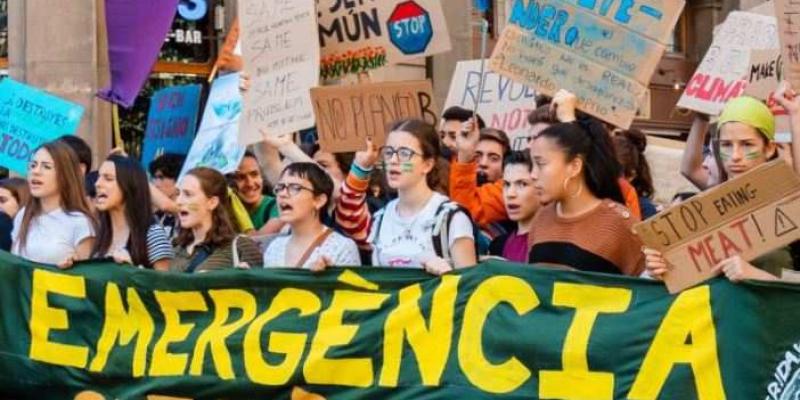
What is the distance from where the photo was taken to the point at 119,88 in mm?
10680

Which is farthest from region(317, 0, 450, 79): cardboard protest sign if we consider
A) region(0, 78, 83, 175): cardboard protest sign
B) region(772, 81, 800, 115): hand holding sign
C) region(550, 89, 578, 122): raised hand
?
region(772, 81, 800, 115): hand holding sign

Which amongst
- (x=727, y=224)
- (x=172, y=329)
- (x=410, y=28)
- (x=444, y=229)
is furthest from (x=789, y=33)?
(x=172, y=329)

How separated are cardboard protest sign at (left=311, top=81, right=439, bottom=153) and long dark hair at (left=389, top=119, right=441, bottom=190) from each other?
3.36 ft

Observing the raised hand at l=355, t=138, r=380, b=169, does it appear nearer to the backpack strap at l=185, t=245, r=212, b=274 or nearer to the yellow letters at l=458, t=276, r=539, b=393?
the backpack strap at l=185, t=245, r=212, b=274

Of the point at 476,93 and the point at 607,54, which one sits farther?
the point at 476,93

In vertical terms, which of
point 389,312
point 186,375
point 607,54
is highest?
point 607,54

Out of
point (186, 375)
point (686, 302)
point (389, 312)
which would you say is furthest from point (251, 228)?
point (686, 302)

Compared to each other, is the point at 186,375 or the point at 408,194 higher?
the point at 408,194

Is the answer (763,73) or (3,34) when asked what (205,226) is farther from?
(3,34)

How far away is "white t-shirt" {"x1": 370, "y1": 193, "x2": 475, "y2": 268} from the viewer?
648 cm

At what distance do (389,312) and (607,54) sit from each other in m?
2.09

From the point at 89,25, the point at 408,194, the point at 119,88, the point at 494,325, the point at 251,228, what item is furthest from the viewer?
the point at 89,25

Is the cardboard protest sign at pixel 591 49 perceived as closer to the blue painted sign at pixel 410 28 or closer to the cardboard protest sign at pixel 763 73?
the cardboard protest sign at pixel 763 73

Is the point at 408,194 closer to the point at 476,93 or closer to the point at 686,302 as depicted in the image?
the point at 686,302
